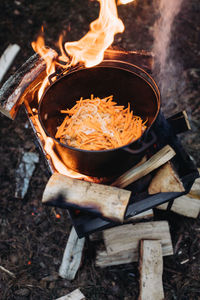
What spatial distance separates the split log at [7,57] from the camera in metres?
4.25

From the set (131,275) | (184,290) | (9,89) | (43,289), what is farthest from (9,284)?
(9,89)

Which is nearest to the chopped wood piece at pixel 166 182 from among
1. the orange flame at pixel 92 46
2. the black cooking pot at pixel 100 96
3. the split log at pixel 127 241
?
the black cooking pot at pixel 100 96

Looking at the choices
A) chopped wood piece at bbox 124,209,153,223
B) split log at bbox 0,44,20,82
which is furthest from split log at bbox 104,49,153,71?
split log at bbox 0,44,20,82

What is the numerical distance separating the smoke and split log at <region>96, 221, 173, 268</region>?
2.13 metres

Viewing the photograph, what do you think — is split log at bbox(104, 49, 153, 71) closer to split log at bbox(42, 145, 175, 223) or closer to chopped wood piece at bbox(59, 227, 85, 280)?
split log at bbox(42, 145, 175, 223)

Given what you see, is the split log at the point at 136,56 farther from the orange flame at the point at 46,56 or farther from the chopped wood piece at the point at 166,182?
the chopped wood piece at the point at 166,182

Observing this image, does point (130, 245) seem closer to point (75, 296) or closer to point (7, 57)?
point (75, 296)

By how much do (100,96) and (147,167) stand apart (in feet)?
3.41

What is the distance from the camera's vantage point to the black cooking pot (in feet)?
6.71

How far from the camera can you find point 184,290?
2.53 metres

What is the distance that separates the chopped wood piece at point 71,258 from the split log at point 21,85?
1.43 metres

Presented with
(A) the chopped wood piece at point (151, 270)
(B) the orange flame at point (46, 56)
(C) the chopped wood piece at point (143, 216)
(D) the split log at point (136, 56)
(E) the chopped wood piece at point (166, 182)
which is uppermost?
(B) the orange flame at point (46, 56)

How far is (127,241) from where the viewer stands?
8.48ft

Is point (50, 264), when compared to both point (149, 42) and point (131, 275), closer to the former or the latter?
point (131, 275)
